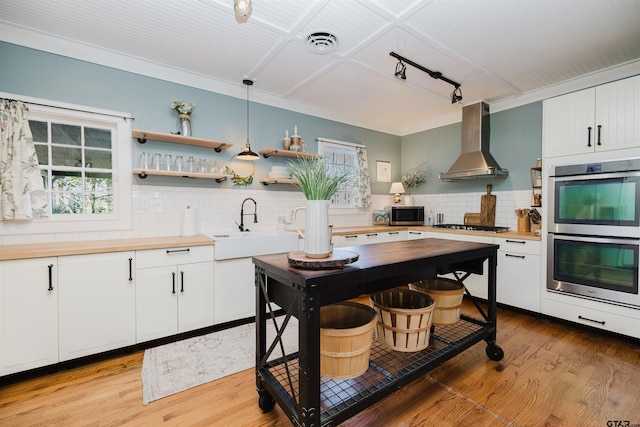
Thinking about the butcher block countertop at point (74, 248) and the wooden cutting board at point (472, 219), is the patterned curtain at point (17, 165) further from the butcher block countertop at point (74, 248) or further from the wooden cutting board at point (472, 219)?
the wooden cutting board at point (472, 219)

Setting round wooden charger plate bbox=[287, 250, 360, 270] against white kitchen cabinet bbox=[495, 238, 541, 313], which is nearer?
round wooden charger plate bbox=[287, 250, 360, 270]

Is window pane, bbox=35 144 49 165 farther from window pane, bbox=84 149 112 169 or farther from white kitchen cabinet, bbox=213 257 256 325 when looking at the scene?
white kitchen cabinet, bbox=213 257 256 325

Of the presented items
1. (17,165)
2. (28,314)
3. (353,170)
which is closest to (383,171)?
(353,170)

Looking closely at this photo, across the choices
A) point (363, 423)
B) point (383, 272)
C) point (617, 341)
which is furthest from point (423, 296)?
point (617, 341)

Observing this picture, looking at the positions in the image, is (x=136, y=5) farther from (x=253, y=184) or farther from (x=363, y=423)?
(x=363, y=423)

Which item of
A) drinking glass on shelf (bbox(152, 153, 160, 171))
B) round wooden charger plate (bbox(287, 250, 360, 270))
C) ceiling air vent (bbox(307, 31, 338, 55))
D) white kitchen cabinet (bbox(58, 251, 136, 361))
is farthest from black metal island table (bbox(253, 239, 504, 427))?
drinking glass on shelf (bbox(152, 153, 160, 171))

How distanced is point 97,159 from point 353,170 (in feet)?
10.7

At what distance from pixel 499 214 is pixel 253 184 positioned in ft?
11.1

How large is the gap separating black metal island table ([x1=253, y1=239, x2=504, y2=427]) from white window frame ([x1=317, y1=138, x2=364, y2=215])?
2.24 meters

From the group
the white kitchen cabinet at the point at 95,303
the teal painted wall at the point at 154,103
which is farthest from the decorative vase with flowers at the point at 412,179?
the white kitchen cabinet at the point at 95,303

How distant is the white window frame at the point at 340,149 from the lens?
427 centimetres

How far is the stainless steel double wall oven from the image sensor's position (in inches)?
96.3

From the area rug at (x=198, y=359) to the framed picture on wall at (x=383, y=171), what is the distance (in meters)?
3.13

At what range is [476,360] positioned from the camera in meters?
2.26
